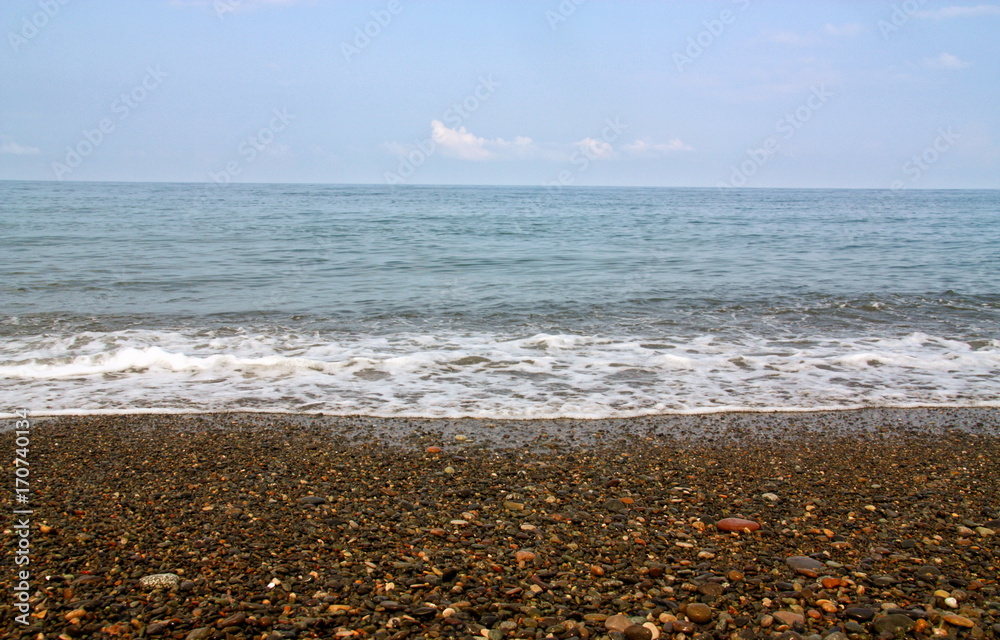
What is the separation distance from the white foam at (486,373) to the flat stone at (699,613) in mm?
3199

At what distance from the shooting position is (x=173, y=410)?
6352mm

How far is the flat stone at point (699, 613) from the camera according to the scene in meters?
3.00

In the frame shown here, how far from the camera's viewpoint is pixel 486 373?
25.6ft

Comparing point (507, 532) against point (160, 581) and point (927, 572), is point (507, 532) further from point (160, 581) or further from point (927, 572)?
point (927, 572)

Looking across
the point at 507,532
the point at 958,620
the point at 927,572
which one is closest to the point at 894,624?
the point at 958,620

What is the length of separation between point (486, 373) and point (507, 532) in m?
4.05

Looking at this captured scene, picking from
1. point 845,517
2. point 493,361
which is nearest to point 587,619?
point 845,517

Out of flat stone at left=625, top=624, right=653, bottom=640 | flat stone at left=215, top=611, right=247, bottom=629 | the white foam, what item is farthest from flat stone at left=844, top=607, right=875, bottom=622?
the white foam

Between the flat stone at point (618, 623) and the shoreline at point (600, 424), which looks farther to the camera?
the shoreline at point (600, 424)

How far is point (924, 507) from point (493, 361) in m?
5.08

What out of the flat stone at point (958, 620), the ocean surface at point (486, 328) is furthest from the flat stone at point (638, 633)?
the ocean surface at point (486, 328)

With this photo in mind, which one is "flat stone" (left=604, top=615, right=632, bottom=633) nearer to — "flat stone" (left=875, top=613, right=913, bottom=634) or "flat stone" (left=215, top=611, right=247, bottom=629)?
"flat stone" (left=875, top=613, right=913, bottom=634)

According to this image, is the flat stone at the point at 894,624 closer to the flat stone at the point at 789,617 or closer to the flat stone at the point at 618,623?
the flat stone at the point at 789,617

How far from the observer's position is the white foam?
21.7 feet
